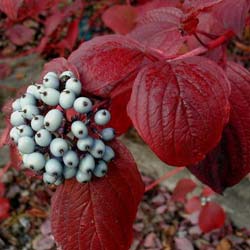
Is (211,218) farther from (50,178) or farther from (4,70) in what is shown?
(4,70)

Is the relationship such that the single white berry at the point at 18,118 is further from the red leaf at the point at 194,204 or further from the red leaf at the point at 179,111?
the red leaf at the point at 194,204

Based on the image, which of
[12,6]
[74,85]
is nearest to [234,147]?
[74,85]

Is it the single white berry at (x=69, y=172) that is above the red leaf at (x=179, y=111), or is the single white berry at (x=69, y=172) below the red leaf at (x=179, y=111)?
below

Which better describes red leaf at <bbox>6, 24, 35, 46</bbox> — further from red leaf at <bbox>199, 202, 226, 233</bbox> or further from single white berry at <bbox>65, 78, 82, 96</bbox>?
single white berry at <bbox>65, 78, 82, 96</bbox>

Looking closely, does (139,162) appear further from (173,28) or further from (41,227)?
→ (173,28)

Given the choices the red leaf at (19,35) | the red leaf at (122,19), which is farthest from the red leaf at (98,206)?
the red leaf at (19,35)
